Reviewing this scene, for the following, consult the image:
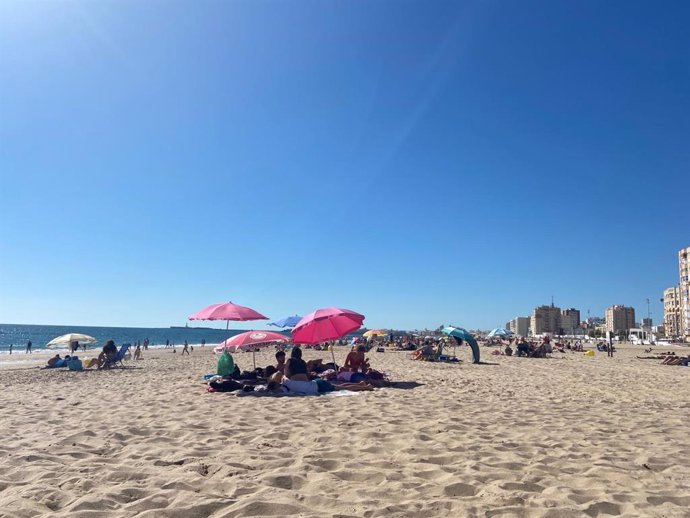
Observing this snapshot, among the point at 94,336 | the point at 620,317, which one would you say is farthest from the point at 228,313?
the point at 620,317

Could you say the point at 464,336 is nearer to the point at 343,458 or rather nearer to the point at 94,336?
the point at 343,458

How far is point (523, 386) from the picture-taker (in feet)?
36.4

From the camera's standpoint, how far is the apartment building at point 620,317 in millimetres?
123406

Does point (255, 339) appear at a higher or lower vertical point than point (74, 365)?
higher

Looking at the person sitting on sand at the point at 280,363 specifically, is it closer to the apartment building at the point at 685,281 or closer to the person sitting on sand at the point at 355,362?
the person sitting on sand at the point at 355,362

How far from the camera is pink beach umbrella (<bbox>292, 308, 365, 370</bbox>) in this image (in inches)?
384

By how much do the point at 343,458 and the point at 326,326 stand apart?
5906 mm

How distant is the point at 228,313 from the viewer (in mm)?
10516

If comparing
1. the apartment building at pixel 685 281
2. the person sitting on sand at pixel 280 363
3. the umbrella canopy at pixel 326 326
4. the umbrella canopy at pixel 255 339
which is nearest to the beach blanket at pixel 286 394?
the person sitting on sand at pixel 280 363

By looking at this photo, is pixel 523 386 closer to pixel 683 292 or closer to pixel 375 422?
pixel 375 422

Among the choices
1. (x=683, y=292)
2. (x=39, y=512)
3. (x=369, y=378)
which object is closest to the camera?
(x=39, y=512)

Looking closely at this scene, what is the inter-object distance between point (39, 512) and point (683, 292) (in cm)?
9423

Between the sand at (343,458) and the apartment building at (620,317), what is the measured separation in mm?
133911

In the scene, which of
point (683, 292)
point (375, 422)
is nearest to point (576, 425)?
point (375, 422)
